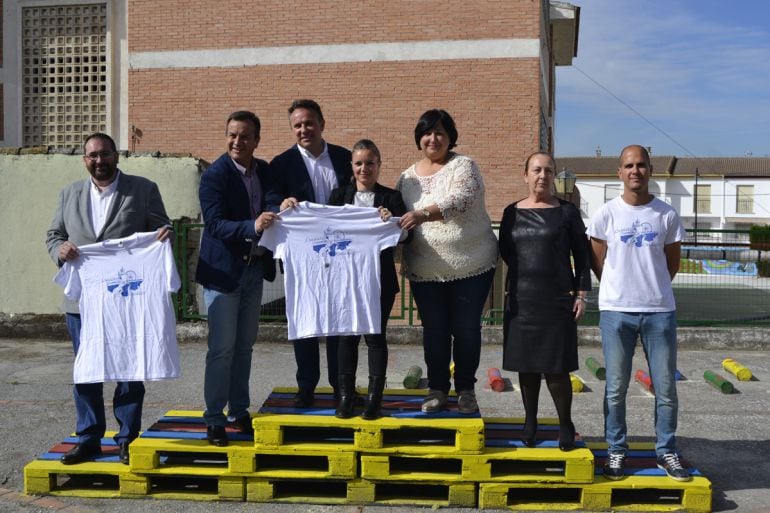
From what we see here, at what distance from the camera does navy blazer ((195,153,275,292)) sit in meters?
4.39

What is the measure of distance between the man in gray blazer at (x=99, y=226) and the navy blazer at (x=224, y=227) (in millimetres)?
347

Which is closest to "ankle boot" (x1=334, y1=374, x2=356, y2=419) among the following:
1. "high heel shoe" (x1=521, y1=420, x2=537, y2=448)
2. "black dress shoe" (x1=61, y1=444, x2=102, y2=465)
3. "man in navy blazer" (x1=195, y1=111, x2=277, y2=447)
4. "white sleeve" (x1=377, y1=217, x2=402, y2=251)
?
"man in navy blazer" (x1=195, y1=111, x2=277, y2=447)

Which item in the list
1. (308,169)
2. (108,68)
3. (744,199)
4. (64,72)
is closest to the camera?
(308,169)

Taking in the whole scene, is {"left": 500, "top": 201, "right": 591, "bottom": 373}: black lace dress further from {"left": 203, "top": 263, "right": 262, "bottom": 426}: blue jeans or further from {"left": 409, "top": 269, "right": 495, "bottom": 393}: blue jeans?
{"left": 203, "top": 263, "right": 262, "bottom": 426}: blue jeans

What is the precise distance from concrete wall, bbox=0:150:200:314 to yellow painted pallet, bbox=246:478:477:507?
739cm

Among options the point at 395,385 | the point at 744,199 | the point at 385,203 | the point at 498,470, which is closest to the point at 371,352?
the point at 385,203

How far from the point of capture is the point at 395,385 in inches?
306

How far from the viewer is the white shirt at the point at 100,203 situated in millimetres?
4555

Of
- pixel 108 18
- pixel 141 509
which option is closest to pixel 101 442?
pixel 141 509

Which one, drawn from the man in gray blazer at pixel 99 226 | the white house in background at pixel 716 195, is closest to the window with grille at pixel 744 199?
the white house in background at pixel 716 195

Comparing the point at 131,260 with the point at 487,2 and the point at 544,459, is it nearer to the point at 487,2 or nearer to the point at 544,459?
the point at 544,459

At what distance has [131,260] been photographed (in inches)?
178

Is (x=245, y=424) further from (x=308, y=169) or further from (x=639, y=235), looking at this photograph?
(x=639, y=235)

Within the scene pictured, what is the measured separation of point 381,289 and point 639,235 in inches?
64.3
